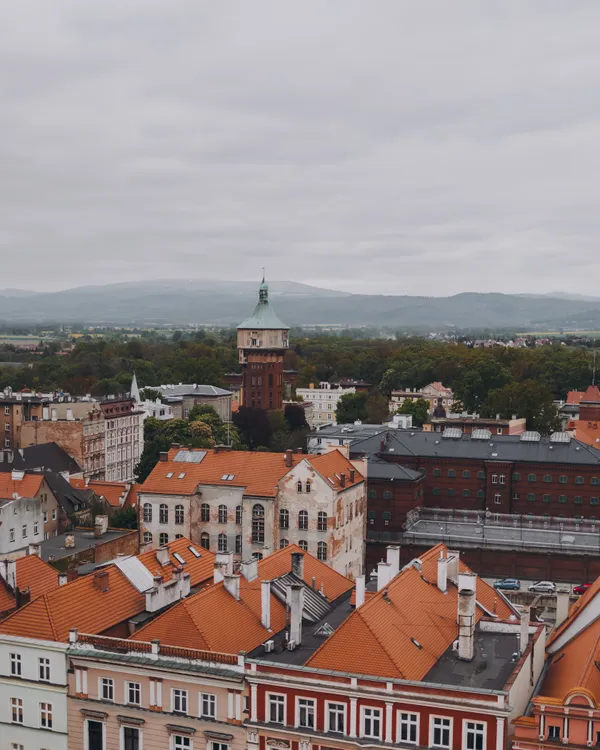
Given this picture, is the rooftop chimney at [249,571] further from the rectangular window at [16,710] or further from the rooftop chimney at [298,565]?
the rectangular window at [16,710]

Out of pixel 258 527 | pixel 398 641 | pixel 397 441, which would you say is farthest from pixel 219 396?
pixel 398 641

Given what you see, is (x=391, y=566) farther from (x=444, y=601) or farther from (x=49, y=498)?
(x=49, y=498)

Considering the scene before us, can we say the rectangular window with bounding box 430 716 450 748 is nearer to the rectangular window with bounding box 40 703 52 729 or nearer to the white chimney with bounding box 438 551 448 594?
the white chimney with bounding box 438 551 448 594

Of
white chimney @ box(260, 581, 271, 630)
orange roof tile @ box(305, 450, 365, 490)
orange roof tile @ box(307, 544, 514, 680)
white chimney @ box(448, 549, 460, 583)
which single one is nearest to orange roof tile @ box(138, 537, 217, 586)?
white chimney @ box(260, 581, 271, 630)

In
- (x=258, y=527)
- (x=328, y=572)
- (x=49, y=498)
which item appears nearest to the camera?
(x=328, y=572)

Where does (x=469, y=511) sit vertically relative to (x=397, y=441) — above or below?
below

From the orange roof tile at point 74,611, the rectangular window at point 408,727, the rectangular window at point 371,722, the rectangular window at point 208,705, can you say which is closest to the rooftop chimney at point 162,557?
the orange roof tile at point 74,611

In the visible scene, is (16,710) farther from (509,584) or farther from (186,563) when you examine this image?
(509,584)
